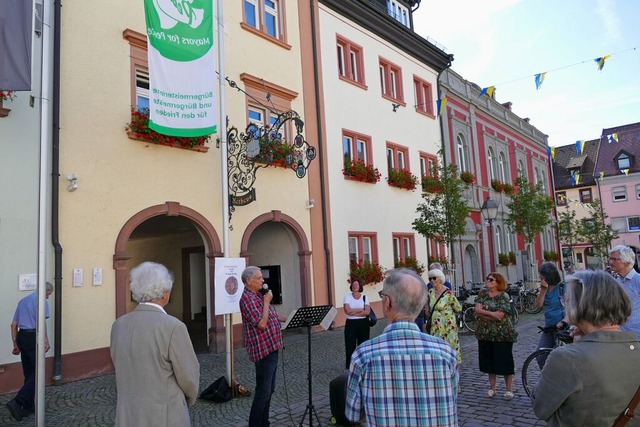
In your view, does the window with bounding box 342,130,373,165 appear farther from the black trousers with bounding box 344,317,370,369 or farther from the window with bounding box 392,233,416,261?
the black trousers with bounding box 344,317,370,369

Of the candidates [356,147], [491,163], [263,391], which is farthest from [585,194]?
[263,391]

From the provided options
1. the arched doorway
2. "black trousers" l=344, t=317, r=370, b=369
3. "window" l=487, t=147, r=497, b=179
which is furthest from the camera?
"window" l=487, t=147, r=497, b=179

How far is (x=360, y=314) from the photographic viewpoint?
838 cm

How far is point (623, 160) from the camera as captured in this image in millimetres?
49250

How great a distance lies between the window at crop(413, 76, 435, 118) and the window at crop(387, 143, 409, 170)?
2.21 metres

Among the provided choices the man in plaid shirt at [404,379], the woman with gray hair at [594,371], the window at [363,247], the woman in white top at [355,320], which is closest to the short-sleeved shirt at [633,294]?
the woman with gray hair at [594,371]

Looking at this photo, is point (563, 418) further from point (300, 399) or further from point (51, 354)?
point (51, 354)

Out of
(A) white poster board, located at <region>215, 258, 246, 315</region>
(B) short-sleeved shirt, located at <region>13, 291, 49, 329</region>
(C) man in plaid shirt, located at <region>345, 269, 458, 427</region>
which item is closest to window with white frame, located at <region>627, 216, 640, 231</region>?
(A) white poster board, located at <region>215, 258, 246, 315</region>

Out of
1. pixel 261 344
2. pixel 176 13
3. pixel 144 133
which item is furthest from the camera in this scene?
pixel 144 133

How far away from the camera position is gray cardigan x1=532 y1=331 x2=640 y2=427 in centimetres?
234

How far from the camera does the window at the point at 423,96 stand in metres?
20.1

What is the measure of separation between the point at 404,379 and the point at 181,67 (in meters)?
7.00

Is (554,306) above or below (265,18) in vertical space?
below

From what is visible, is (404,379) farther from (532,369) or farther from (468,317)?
(468,317)
